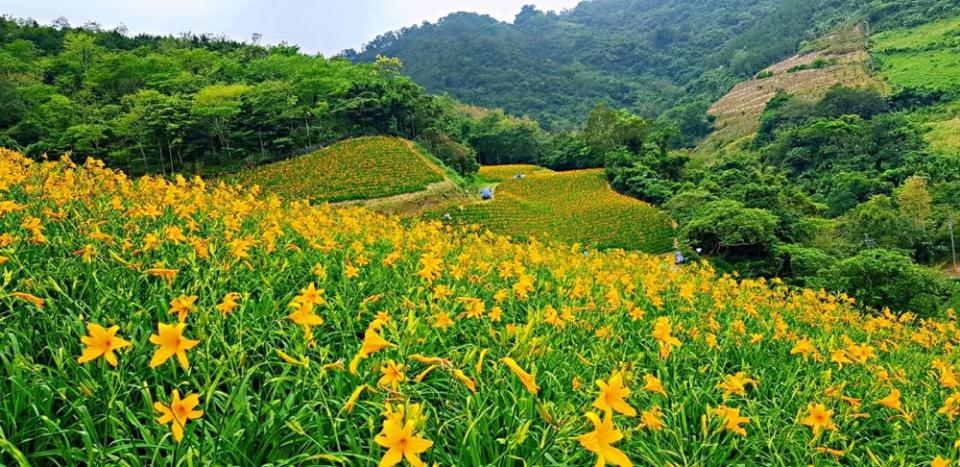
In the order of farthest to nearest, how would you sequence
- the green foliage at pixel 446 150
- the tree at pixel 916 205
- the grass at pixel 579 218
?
the green foliage at pixel 446 150
the tree at pixel 916 205
the grass at pixel 579 218

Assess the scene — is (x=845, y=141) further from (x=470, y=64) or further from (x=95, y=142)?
(x=470, y=64)

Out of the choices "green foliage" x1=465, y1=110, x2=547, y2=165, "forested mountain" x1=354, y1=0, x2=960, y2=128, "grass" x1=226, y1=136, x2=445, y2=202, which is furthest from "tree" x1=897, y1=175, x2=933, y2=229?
"forested mountain" x1=354, y1=0, x2=960, y2=128

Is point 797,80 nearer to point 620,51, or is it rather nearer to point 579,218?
point 579,218

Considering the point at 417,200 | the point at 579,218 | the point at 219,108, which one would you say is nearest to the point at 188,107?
the point at 219,108

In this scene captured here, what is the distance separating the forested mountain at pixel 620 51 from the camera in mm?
100000

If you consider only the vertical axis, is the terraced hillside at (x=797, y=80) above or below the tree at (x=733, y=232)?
above

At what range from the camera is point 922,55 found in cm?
6656

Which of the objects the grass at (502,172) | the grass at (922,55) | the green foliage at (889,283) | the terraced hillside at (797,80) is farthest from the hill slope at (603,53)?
the green foliage at (889,283)

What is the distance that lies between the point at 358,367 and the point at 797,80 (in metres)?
92.5

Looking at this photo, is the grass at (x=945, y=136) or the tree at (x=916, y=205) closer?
the tree at (x=916, y=205)

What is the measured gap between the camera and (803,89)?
2776 inches

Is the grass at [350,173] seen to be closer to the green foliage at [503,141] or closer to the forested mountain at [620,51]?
the green foliage at [503,141]

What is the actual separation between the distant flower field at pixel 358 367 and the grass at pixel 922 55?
7331 centimetres

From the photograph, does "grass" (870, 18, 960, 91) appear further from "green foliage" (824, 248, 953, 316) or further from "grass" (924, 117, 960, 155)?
"green foliage" (824, 248, 953, 316)
